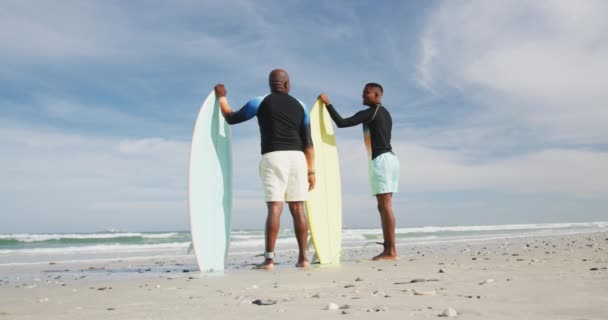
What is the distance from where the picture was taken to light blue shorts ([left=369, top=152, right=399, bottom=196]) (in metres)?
5.88

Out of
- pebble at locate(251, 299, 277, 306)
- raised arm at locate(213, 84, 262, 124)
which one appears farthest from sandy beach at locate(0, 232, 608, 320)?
raised arm at locate(213, 84, 262, 124)

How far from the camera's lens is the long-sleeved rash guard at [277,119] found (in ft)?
17.2

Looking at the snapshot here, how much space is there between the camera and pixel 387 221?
5902 millimetres

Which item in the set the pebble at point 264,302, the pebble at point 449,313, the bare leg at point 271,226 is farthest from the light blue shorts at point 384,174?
the pebble at point 449,313

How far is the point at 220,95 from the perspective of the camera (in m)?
5.76

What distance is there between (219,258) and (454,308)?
11.4ft

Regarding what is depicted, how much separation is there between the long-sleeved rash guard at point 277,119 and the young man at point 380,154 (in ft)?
2.33

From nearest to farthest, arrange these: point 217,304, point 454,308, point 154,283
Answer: point 454,308, point 217,304, point 154,283

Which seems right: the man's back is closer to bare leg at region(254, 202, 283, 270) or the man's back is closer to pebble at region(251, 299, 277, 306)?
bare leg at region(254, 202, 283, 270)

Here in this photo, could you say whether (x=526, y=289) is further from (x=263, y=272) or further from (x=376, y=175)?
(x=376, y=175)

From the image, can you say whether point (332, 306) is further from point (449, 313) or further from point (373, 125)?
point (373, 125)

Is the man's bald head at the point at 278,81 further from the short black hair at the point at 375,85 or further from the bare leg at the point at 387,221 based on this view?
the bare leg at the point at 387,221

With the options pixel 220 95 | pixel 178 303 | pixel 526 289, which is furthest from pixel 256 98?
pixel 526 289

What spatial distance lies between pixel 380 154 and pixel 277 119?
141 cm
